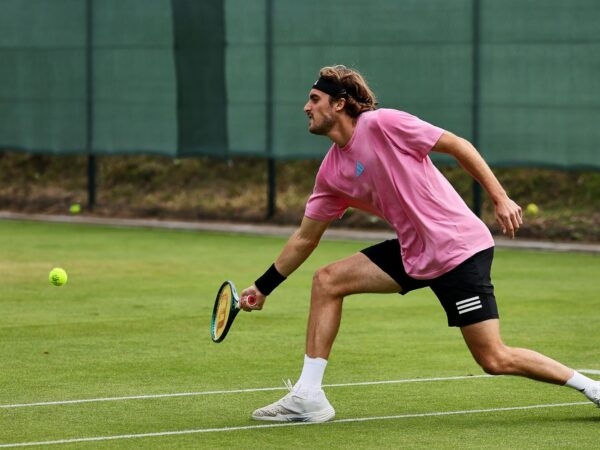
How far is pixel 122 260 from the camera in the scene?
14359 millimetres

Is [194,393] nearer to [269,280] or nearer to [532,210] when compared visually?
[269,280]

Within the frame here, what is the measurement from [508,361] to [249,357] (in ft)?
8.37

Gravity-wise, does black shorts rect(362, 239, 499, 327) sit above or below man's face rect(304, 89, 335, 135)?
below

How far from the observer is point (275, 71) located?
58.3ft

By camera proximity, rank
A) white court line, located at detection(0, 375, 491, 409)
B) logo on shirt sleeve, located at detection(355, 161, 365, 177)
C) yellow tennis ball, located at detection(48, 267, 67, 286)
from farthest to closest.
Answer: yellow tennis ball, located at detection(48, 267, 67, 286), white court line, located at detection(0, 375, 491, 409), logo on shirt sleeve, located at detection(355, 161, 365, 177)

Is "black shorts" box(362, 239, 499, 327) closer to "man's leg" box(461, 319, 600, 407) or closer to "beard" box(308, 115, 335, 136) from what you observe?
"man's leg" box(461, 319, 600, 407)

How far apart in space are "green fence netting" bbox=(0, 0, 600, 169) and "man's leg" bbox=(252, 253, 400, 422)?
8933mm

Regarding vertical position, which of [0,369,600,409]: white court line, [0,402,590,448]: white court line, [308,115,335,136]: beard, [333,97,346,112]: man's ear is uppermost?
[333,97,346,112]: man's ear

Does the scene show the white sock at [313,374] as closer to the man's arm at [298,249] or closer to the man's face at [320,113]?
the man's arm at [298,249]

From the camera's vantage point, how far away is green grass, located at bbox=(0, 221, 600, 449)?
689 cm

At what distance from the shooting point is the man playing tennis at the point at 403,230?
6.80 metres

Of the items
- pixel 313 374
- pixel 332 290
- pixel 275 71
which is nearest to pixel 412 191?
pixel 332 290

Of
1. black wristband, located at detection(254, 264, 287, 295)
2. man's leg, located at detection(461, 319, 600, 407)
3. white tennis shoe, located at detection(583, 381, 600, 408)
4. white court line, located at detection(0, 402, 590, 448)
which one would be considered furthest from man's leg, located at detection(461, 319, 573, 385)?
black wristband, located at detection(254, 264, 287, 295)

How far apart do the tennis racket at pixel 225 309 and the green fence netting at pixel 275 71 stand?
28.1 ft
